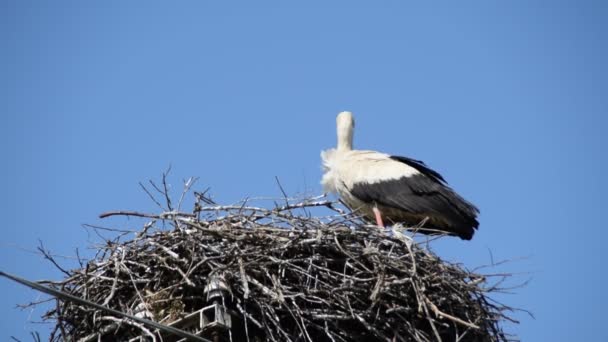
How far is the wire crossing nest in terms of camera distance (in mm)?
6414

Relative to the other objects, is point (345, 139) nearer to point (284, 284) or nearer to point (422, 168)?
point (422, 168)

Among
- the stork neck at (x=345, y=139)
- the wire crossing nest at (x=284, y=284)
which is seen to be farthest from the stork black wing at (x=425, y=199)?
the wire crossing nest at (x=284, y=284)

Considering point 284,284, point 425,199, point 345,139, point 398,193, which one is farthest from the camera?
point 345,139

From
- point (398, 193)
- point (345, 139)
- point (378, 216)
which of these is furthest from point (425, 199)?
point (345, 139)

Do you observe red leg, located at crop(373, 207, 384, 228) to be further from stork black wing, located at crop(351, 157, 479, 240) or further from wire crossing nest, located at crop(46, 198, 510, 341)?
wire crossing nest, located at crop(46, 198, 510, 341)

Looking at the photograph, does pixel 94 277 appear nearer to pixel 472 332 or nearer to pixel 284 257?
pixel 284 257

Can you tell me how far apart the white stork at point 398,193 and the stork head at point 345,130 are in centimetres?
40

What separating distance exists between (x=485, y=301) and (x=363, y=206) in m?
2.09

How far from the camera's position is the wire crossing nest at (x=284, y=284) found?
21.0 feet

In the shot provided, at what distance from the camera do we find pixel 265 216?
7.12 m

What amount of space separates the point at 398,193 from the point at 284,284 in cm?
252

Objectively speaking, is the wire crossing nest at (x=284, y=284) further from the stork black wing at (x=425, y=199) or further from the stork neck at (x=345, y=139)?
the stork neck at (x=345, y=139)

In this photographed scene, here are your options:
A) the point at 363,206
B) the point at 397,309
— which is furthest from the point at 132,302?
the point at 363,206

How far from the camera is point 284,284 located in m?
→ 6.54
